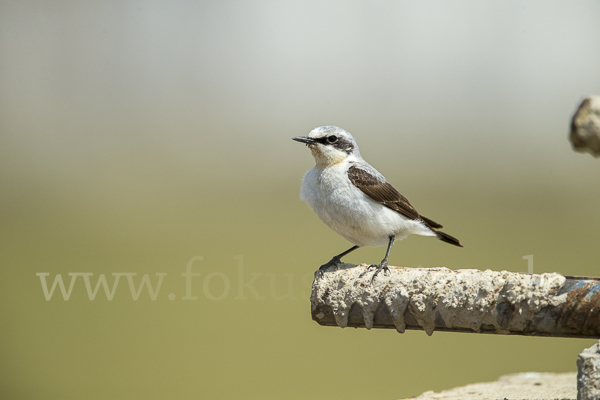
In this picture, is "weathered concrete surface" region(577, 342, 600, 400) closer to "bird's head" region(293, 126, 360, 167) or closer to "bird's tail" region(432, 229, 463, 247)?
"bird's tail" region(432, 229, 463, 247)

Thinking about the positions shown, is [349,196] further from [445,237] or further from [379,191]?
[445,237]

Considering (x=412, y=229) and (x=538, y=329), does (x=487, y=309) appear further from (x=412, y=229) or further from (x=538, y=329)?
(x=412, y=229)

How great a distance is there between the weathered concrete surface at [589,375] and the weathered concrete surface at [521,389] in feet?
5.16

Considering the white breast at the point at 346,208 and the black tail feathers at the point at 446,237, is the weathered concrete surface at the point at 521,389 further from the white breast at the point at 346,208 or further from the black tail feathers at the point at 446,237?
the white breast at the point at 346,208

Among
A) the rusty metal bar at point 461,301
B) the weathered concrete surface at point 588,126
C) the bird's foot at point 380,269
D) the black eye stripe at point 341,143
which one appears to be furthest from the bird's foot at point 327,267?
the weathered concrete surface at point 588,126

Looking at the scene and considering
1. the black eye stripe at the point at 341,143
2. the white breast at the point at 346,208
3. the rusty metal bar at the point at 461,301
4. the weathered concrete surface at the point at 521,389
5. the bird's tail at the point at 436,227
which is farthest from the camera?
the bird's tail at the point at 436,227

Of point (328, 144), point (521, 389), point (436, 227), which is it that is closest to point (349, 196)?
point (328, 144)

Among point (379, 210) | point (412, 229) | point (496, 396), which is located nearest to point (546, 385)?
point (496, 396)

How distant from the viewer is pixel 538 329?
312 centimetres

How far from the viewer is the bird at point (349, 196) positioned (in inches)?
177

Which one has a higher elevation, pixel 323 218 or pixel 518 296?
pixel 323 218

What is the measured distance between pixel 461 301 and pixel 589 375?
0.75 m

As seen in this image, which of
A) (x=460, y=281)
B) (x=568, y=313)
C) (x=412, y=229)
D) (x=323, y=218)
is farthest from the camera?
(x=412, y=229)

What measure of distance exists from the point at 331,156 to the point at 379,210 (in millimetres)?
613
